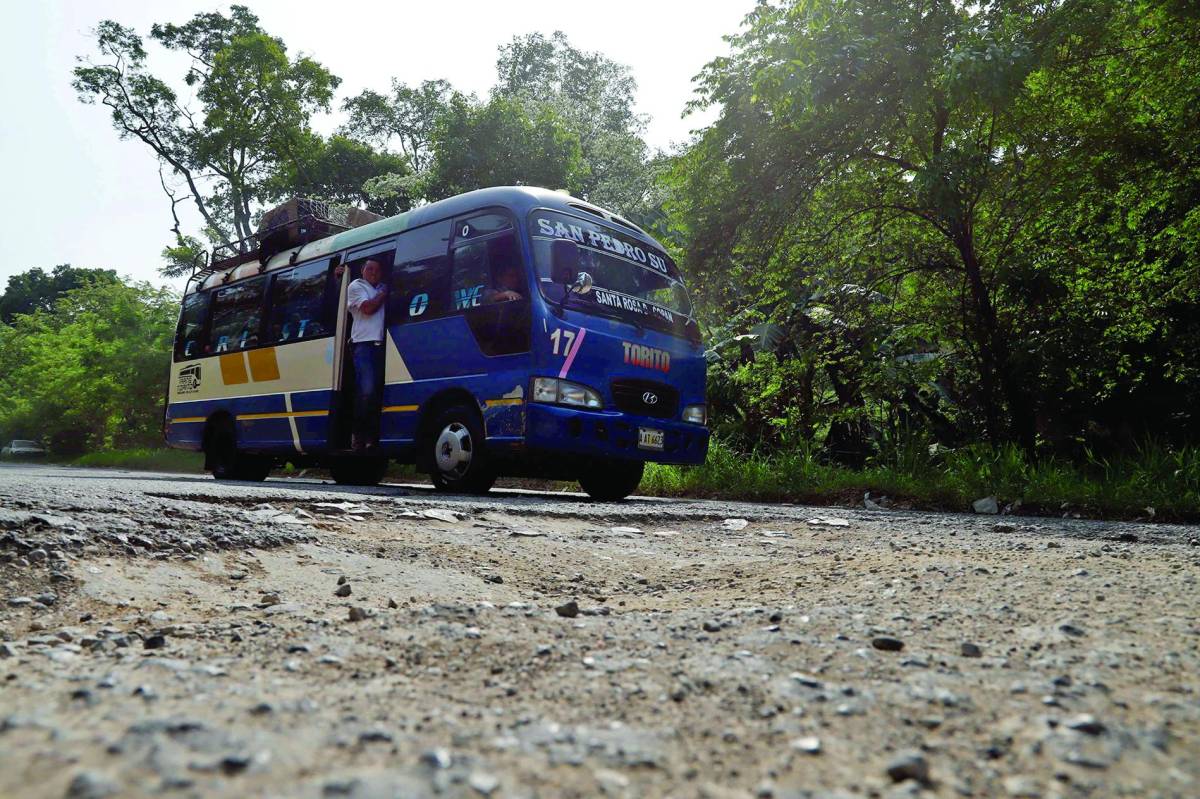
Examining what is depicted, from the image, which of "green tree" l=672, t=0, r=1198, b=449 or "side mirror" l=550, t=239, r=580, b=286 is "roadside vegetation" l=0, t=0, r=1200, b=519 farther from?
"side mirror" l=550, t=239, r=580, b=286

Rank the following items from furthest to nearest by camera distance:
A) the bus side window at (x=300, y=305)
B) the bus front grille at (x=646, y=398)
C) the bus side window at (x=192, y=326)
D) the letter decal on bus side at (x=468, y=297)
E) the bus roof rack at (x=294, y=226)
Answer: the bus side window at (x=192, y=326), the bus roof rack at (x=294, y=226), the bus side window at (x=300, y=305), the letter decal on bus side at (x=468, y=297), the bus front grille at (x=646, y=398)

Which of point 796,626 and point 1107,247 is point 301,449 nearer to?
point 796,626

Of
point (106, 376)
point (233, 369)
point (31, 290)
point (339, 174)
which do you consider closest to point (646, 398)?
point (233, 369)

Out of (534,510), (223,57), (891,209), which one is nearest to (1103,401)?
(891,209)

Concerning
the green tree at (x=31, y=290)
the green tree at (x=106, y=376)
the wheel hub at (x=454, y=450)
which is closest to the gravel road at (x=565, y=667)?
the wheel hub at (x=454, y=450)

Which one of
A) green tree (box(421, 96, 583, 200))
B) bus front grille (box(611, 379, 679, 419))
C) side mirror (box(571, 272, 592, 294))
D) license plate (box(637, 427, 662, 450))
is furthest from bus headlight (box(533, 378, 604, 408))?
green tree (box(421, 96, 583, 200))

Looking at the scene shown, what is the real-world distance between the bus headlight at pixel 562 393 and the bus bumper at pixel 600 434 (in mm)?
51

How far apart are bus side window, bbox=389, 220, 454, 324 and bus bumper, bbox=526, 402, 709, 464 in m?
1.52

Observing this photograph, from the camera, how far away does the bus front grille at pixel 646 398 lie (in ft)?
21.6

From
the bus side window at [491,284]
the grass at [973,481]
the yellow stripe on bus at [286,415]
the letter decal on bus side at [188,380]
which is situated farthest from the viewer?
the letter decal on bus side at [188,380]

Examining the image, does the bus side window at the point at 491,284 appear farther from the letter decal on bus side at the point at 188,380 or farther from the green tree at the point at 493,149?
→ the green tree at the point at 493,149

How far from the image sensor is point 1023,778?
1.25m

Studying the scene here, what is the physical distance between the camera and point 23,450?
23.7 metres

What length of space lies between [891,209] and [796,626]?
665cm
